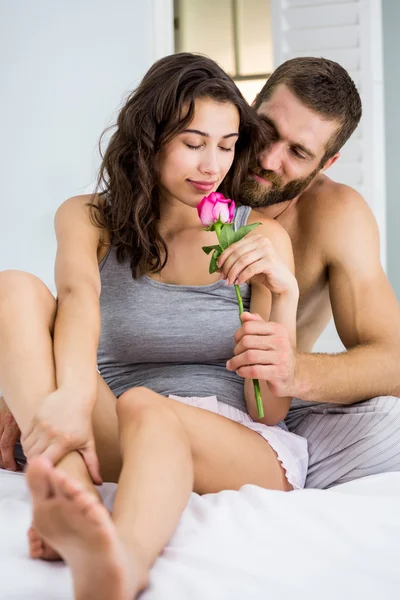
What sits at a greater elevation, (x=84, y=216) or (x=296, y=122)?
(x=296, y=122)

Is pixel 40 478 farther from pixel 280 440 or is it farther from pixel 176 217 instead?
pixel 176 217

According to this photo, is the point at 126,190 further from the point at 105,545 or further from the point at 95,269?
the point at 105,545

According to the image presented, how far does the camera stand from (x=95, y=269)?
1696 millimetres

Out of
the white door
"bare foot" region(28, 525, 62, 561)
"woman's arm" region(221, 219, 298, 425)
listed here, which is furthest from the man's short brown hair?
the white door

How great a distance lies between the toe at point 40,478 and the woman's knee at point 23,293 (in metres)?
0.55

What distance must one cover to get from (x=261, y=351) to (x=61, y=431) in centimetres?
43

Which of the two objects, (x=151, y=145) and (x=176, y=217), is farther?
(x=176, y=217)

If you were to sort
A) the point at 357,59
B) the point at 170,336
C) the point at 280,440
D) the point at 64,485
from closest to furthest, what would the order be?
the point at 64,485 → the point at 280,440 → the point at 170,336 → the point at 357,59

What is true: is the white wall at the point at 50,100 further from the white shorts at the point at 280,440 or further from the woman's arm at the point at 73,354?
the white shorts at the point at 280,440

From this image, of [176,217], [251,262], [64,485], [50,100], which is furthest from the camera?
[50,100]

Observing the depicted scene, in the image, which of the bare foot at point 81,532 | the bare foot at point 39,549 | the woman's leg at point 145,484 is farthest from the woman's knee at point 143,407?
the bare foot at point 81,532

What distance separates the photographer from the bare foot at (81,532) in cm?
92

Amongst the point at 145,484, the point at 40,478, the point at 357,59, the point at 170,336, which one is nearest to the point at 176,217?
the point at 170,336

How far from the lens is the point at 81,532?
3.05ft
